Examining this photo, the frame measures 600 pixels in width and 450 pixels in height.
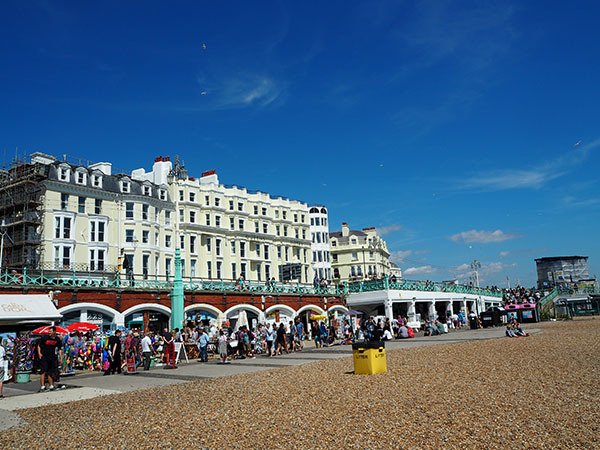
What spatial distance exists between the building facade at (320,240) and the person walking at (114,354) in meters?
54.0

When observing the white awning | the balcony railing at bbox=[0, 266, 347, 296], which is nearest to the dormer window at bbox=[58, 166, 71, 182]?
the balcony railing at bbox=[0, 266, 347, 296]

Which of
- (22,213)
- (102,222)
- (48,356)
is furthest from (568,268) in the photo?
(48,356)

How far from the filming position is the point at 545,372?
40.0 ft

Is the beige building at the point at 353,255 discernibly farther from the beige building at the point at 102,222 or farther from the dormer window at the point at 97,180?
the dormer window at the point at 97,180

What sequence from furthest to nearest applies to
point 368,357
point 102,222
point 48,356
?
1. point 102,222
2. point 48,356
3. point 368,357

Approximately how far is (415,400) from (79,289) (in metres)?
26.3

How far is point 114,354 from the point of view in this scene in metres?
18.9

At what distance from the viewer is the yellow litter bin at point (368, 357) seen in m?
13.8

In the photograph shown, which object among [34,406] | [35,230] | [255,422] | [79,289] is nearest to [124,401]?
[34,406]

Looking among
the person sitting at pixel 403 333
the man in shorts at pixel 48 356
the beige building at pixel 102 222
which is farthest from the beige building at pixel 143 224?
the man in shorts at pixel 48 356

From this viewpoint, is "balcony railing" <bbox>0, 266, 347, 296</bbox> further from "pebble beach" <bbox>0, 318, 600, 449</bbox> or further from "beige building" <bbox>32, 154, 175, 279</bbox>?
"pebble beach" <bbox>0, 318, 600, 449</bbox>

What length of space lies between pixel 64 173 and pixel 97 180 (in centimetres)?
331

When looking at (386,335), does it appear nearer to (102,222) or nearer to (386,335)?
(386,335)

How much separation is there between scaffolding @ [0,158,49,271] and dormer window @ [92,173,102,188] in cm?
442
